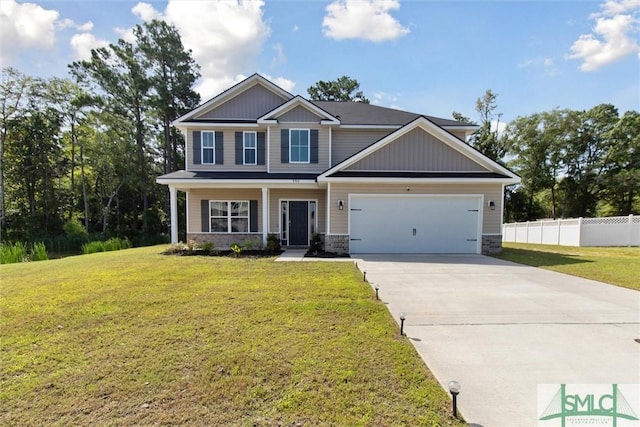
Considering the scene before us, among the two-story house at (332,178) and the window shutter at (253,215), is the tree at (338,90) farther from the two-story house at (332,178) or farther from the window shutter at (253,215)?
the window shutter at (253,215)

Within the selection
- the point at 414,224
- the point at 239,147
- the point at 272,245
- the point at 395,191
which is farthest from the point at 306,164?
the point at 414,224

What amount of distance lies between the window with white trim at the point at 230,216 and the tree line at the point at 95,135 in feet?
42.6

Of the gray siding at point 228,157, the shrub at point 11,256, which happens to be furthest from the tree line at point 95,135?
the gray siding at point 228,157

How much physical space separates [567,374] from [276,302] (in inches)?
157

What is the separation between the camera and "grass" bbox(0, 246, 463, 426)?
2.45 m

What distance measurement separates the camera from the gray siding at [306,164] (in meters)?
13.8

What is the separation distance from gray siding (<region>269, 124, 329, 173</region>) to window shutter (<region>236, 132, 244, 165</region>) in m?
1.56

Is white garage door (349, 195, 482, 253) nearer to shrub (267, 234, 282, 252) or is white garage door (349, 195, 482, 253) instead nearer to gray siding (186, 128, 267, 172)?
shrub (267, 234, 282, 252)

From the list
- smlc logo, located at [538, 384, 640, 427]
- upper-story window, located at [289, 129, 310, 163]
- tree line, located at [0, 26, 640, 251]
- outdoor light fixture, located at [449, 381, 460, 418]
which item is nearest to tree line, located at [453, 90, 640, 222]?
tree line, located at [0, 26, 640, 251]

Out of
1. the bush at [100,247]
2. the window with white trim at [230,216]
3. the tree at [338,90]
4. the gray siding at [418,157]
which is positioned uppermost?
the tree at [338,90]

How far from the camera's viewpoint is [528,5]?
841 cm

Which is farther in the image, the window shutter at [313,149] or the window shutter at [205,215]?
the window shutter at [313,149]

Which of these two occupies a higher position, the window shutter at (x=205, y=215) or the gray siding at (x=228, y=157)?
the gray siding at (x=228, y=157)

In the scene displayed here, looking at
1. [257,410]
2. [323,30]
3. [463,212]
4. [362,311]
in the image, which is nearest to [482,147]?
[463,212]
